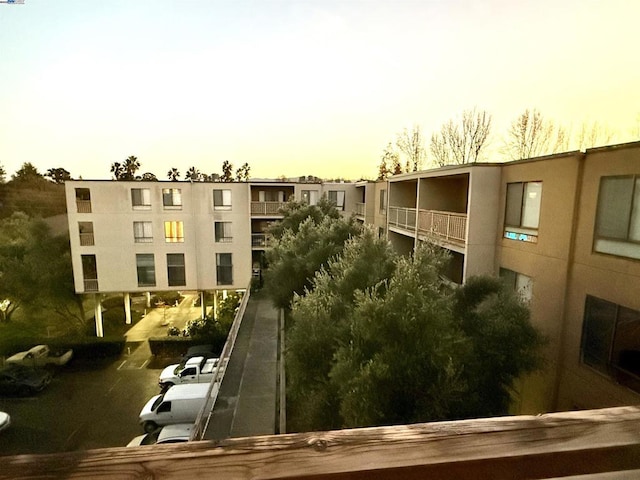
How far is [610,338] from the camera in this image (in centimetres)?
485

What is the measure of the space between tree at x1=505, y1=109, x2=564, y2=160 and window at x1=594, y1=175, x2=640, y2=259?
3224 mm

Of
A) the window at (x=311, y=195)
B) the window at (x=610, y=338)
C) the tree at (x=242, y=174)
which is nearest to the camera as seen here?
the window at (x=610, y=338)

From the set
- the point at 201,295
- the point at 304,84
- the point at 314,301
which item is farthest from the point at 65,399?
the point at 304,84

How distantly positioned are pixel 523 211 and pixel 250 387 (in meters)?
7.69

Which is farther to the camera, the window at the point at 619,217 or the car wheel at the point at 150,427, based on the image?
the car wheel at the point at 150,427

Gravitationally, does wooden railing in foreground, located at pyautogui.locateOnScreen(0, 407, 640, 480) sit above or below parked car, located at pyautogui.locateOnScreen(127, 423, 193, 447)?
above

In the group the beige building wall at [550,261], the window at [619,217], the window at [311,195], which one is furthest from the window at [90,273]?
the window at [619,217]

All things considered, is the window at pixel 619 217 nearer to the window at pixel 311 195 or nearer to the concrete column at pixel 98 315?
the window at pixel 311 195

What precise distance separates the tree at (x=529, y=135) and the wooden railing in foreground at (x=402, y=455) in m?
8.52

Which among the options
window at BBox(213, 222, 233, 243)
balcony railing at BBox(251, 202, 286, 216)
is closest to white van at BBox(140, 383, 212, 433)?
window at BBox(213, 222, 233, 243)

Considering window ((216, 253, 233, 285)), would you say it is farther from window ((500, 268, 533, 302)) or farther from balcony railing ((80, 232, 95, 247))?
window ((500, 268, 533, 302))

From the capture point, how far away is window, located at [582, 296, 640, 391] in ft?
13.8

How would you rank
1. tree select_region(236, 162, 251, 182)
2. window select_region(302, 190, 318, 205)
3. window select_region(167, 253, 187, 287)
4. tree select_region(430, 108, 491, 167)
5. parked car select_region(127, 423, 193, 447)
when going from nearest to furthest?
parked car select_region(127, 423, 193, 447), tree select_region(430, 108, 491, 167), window select_region(167, 253, 187, 287), window select_region(302, 190, 318, 205), tree select_region(236, 162, 251, 182)

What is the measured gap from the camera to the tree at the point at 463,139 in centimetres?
1159
